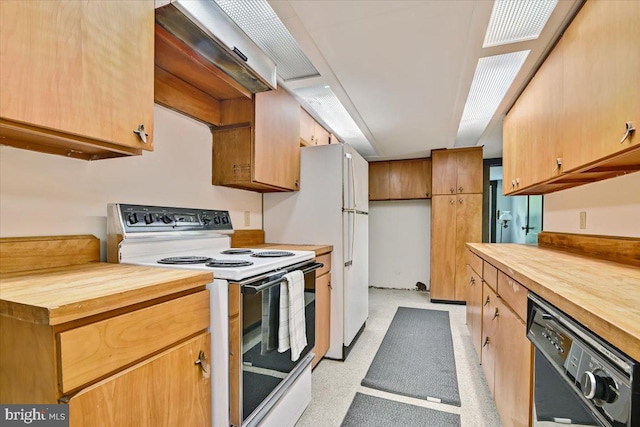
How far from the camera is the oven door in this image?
3.85ft

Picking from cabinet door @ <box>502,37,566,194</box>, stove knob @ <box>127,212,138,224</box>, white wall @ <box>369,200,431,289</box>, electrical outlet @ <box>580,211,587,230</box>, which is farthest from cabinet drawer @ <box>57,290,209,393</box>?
white wall @ <box>369,200,431,289</box>

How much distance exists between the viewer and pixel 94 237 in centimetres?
137

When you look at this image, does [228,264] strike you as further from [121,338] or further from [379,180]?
[379,180]

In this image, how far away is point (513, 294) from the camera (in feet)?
4.39

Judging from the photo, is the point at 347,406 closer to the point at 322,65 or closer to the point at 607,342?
the point at 607,342

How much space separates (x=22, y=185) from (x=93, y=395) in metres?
0.90

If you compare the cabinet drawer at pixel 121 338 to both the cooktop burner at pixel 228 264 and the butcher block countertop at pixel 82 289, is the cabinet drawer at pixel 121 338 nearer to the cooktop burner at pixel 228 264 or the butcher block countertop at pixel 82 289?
→ the butcher block countertop at pixel 82 289

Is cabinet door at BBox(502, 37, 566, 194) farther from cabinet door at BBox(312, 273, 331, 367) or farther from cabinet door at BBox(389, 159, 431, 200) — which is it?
cabinet door at BBox(389, 159, 431, 200)

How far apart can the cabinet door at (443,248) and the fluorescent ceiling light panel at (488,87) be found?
1.07 metres

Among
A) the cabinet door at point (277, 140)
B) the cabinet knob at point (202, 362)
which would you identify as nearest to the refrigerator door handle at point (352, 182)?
the cabinet door at point (277, 140)

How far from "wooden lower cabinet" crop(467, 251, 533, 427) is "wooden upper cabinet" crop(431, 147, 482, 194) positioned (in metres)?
2.24

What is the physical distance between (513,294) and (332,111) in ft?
7.05

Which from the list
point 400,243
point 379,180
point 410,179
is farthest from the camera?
point 400,243

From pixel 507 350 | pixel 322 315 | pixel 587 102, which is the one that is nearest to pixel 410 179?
pixel 322 315
